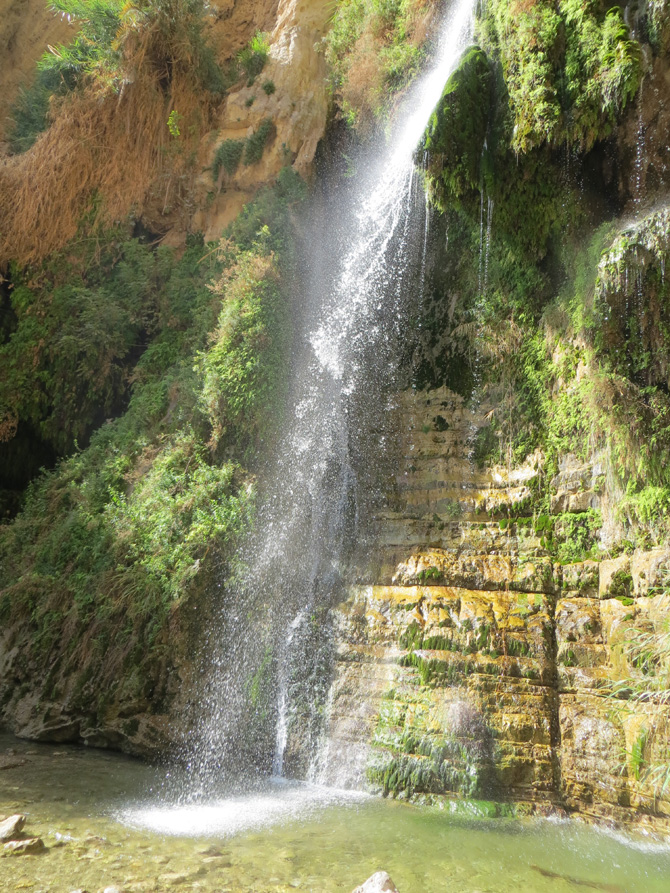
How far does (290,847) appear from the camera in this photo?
14.1ft

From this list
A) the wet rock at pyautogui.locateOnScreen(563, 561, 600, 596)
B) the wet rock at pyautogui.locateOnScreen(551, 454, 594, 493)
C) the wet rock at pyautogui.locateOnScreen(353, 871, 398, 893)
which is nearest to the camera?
the wet rock at pyautogui.locateOnScreen(353, 871, 398, 893)

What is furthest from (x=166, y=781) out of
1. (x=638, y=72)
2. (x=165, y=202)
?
(x=165, y=202)

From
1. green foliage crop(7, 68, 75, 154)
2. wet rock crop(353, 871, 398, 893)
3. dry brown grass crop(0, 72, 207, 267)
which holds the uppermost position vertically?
green foliage crop(7, 68, 75, 154)

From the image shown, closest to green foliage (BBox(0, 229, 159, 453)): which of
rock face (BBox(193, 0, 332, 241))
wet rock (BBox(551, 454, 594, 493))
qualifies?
rock face (BBox(193, 0, 332, 241))

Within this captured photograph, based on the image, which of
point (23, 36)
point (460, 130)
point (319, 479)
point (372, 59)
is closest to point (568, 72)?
point (460, 130)

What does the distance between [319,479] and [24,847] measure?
5053mm

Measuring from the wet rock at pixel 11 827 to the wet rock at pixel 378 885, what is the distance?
2.24m

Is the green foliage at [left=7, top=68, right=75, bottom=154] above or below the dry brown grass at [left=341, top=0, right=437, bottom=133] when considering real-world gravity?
above

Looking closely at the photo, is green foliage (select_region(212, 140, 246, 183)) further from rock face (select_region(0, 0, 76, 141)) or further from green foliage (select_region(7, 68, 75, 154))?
rock face (select_region(0, 0, 76, 141))

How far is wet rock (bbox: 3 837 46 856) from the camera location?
381 centimetres

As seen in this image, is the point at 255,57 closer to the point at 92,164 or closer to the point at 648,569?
the point at 92,164

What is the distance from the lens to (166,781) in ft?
19.9

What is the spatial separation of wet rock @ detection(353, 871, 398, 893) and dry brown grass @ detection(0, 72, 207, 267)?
1230 cm

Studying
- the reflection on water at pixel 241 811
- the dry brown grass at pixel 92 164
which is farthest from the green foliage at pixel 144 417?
the reflection on water at pixel 241 811
